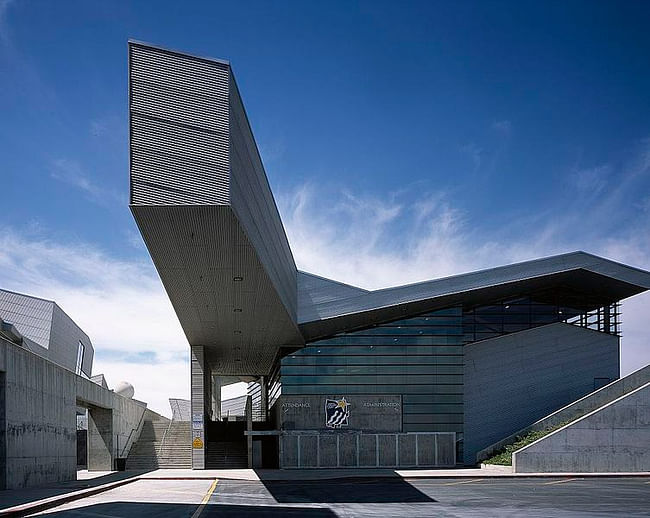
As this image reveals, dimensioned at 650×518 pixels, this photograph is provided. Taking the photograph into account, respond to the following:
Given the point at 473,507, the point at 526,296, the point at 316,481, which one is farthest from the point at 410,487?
the point at 526,296

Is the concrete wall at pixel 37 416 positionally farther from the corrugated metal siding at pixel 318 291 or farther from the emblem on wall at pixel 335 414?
the emblem on wall at pixel 335 414

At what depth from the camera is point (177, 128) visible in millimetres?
16531

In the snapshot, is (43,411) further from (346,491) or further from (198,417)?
(198,417)

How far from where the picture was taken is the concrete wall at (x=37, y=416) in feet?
69.3

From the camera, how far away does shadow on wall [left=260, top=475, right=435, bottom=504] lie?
20.4 meters

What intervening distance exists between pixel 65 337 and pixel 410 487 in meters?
36.1

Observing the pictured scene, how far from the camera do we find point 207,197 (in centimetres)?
1722

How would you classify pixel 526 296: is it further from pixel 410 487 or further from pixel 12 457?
pixel 12 457

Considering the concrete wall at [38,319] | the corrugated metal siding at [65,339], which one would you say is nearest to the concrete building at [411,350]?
the concrete wall at [38,319]

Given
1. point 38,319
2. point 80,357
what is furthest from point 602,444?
point 80,357

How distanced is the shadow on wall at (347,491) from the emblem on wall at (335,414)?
24.7 feet

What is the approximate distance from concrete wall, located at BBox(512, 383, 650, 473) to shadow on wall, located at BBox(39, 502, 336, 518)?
673 inches

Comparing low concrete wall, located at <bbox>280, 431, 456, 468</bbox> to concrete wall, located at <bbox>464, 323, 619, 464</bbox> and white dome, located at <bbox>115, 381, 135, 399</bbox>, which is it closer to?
concrete wall, located at <bbox>464, 323, 619, 464</bbox>

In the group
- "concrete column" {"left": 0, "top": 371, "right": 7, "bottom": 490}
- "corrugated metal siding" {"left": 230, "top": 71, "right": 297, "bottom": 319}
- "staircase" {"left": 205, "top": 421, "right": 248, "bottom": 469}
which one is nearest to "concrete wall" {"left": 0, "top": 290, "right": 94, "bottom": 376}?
"staircase" {"left": 205, "top": 421, "right": 248, "bottom": 469}
